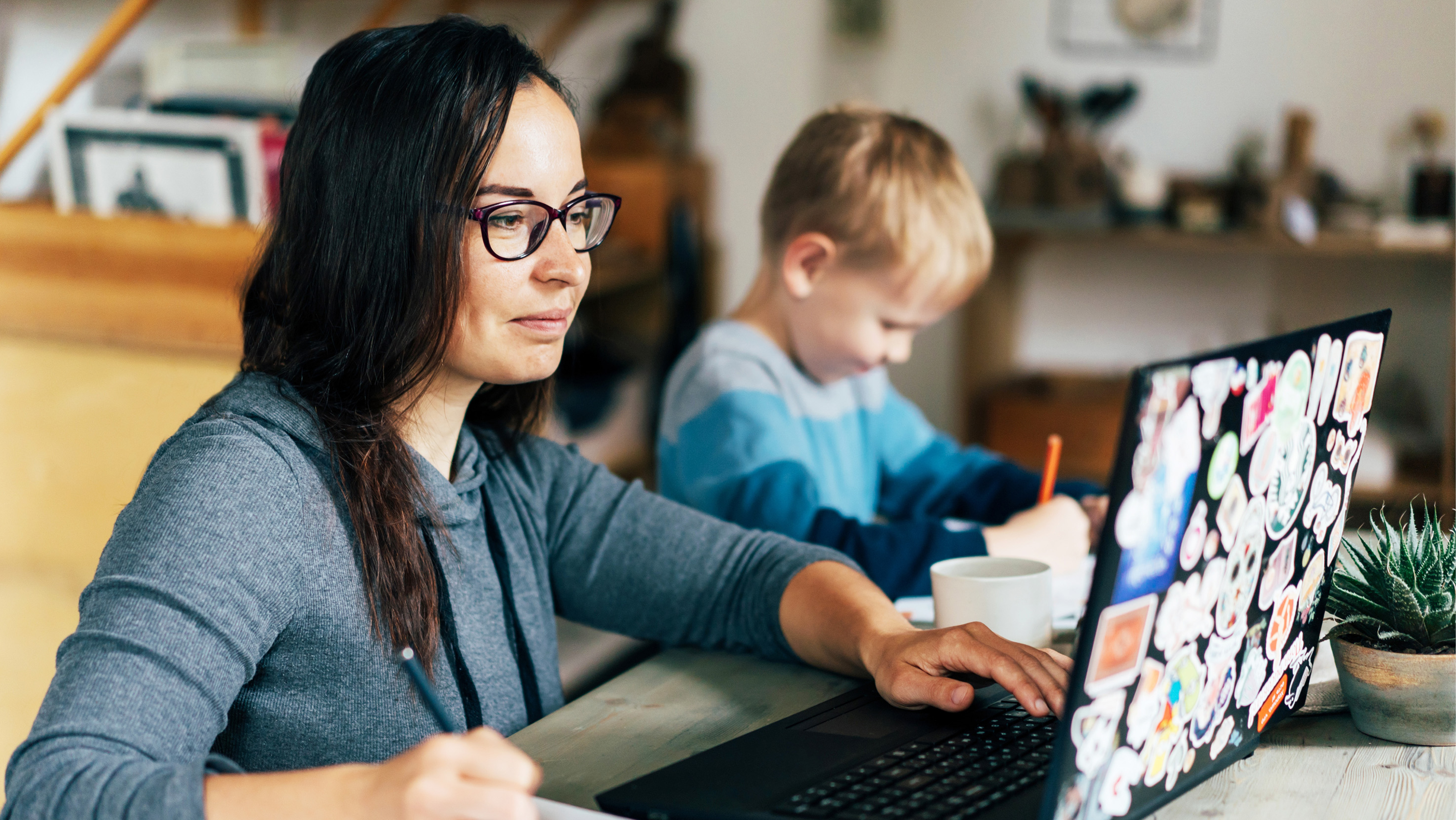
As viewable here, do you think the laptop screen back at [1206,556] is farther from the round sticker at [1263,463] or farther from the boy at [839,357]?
the boy at [839,357]

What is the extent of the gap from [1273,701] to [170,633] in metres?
0.63

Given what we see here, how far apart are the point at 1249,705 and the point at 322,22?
2.49 m

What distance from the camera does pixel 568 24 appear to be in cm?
296

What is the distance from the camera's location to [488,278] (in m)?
0.81

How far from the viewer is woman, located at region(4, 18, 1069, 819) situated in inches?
24.5

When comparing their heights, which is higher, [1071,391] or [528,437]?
[528,437]

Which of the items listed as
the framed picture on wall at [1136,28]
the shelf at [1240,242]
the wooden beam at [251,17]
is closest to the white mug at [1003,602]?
the wooden beam at [251,17]

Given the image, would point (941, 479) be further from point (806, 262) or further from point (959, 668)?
point (959, 668)

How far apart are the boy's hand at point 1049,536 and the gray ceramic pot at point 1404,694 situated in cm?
37

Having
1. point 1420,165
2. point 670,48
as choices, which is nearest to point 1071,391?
point 1420,165

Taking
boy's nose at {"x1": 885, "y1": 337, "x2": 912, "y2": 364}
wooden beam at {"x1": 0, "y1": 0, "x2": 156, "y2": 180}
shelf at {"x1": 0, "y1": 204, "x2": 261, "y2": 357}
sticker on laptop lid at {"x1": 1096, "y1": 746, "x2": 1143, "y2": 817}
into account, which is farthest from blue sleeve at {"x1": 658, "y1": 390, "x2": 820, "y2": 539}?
wooden beam at {"x1": 0, "y1": 0, "x2": 156, "y2": 180}

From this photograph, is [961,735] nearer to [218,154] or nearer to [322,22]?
[218,154]

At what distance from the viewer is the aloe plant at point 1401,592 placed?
0.79m

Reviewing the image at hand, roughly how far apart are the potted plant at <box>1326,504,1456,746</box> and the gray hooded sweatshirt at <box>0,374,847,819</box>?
14.5 inches
